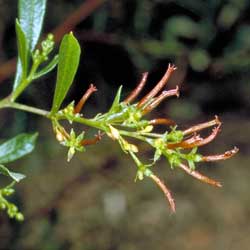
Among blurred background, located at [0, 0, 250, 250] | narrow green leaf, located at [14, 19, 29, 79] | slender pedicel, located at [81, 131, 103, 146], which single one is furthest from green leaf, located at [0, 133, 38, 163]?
blurred background, located at [0, 0, 250, 250]

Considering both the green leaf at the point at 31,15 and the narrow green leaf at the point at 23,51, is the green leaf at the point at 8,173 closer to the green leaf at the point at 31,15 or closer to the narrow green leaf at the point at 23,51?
the narrow green leaf at the point at 23,51

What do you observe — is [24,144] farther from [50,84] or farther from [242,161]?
[242,161]

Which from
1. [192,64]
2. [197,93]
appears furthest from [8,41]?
[197,93]

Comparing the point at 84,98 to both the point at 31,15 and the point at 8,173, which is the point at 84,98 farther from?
the point at 31,15

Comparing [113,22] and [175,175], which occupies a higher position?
[113,22]

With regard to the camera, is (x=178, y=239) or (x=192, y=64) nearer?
(x=192, y=64)

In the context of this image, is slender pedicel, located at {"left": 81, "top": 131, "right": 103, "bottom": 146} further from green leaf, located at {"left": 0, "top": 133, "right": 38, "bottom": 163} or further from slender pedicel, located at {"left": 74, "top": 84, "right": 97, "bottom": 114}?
green leaf, located at {"left": 0, "top": 133, "right": 38, "bottom": 163}

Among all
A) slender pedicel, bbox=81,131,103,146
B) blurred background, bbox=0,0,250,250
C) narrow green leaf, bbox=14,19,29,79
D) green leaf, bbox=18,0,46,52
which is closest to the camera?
slender pedicel, bbox=81,131,103,146
